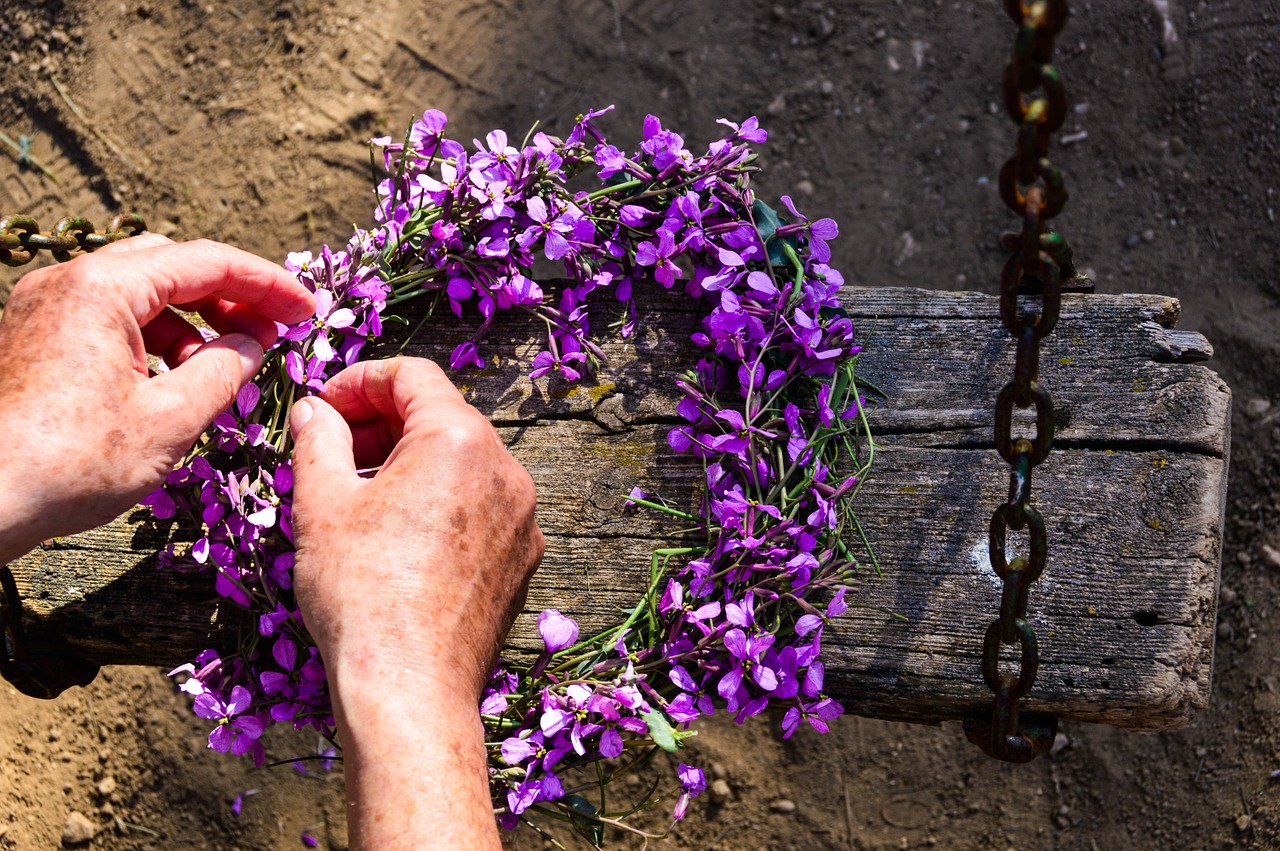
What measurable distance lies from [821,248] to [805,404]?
0.34 meters

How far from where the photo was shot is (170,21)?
4230mm

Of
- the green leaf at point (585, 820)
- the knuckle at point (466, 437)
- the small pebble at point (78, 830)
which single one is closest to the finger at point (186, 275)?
the knuckle at point (466, 437)

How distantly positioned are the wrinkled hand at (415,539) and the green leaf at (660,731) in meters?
0.32

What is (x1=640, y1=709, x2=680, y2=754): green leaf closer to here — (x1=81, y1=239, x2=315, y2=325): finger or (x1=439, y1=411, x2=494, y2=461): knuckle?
(x1=439, y1=411, x2=494, y2=461): knuckle

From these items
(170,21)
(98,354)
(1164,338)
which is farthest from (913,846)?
(170,21)

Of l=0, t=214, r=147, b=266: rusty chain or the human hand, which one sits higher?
l=0, t=214, r=147, b=266: rusty chain

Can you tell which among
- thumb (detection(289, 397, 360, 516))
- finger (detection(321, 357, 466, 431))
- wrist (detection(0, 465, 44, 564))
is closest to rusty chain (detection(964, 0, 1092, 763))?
finger (detection(321, 357, 466, 431))

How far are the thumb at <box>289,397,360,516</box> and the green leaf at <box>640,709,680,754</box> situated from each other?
70cm

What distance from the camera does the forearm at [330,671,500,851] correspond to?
1460 mm

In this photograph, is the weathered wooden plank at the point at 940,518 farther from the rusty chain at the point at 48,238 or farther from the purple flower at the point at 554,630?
the rusty chain at the point at 48,238

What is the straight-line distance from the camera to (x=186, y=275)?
1.69 metres

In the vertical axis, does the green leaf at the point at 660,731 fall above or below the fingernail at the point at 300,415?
below

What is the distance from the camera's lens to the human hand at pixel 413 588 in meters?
1.48

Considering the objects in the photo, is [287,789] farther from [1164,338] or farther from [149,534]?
[1164,338]
